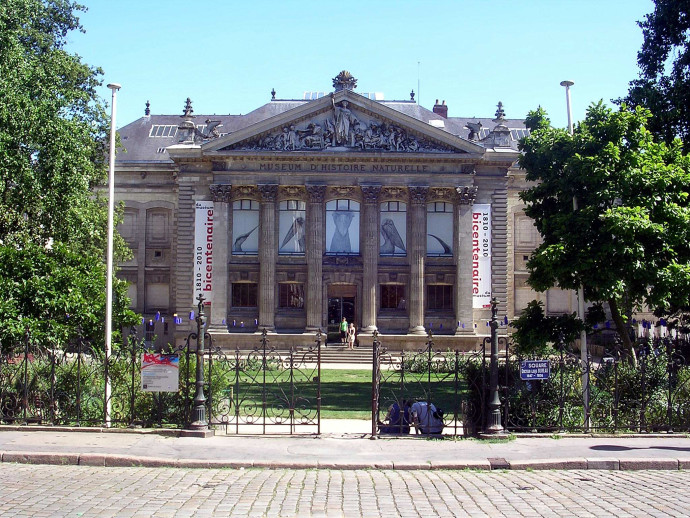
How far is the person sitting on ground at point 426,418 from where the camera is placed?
15969 millimetres

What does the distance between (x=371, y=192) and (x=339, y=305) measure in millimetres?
7305

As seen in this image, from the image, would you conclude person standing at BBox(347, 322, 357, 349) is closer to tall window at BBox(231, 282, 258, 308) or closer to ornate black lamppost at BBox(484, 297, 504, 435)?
tall window at BBox(231, 282, 258, 308)

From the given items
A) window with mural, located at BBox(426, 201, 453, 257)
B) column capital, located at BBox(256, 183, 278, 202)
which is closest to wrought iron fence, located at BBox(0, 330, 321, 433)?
column capital, located at BBox(256, 183, 278, 202)

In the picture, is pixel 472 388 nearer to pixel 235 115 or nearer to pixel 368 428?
pixel 368 428

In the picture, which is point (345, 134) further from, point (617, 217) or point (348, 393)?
point (617, 217)

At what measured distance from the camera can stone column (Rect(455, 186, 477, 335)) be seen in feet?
152

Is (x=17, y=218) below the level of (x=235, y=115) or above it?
below

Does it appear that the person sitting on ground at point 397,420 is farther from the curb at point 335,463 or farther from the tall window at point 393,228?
the tall window at point 393,228

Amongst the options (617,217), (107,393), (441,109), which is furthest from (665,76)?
(441,109)

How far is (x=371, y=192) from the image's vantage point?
46.0 m

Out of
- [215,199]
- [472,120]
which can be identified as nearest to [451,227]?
[215,199]

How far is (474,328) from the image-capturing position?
1826 inches

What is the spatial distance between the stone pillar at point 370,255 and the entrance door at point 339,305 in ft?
3.58

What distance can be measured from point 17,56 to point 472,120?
4390 centimetres
